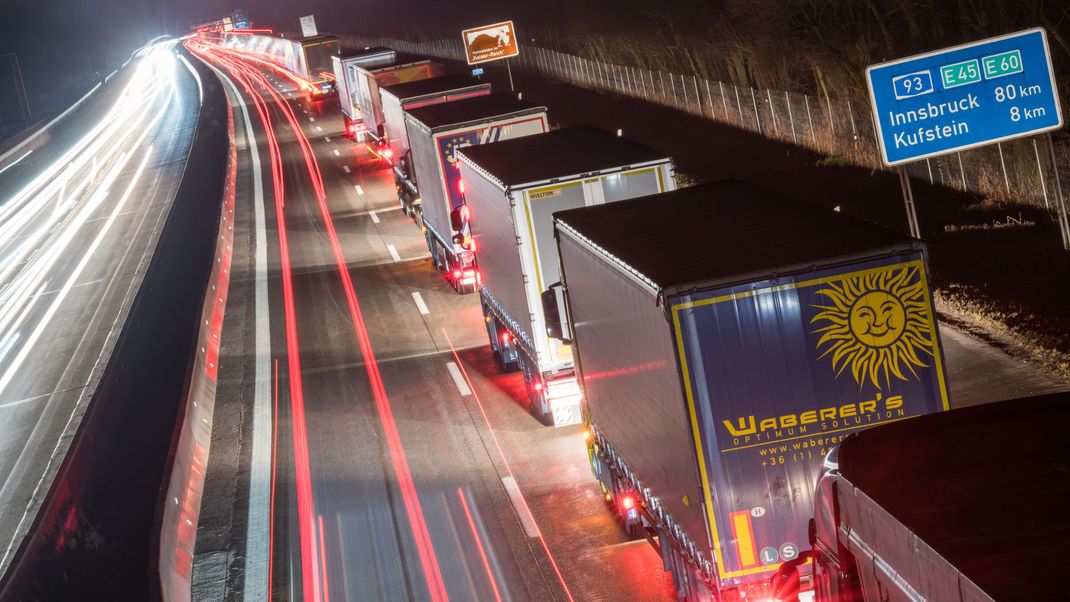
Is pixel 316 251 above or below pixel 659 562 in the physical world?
above

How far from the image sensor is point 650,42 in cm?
6222

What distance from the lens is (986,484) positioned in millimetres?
5852

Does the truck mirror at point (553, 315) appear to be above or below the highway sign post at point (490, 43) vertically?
below

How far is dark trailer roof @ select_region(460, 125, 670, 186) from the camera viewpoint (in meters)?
15.8

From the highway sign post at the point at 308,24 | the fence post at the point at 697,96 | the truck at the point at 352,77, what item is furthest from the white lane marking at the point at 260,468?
the highway sign post at the point at 308,24

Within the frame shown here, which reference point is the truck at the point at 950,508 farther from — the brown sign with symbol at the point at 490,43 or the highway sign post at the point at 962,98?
the brown sign with symbol at the point at 490,43

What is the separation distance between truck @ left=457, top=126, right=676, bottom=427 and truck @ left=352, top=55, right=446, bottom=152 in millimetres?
26691

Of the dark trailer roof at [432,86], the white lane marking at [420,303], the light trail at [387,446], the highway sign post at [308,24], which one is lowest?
the light trail at [387,446]

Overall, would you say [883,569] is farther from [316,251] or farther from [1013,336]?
[316,251]

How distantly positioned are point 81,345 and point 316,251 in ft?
22.2

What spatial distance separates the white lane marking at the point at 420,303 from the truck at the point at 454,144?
30.5 inches

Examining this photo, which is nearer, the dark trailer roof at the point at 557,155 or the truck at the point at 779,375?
the truck at the point at 779,375

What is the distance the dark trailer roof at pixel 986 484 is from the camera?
16.4 feet

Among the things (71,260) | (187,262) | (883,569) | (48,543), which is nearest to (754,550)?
(883,569)
